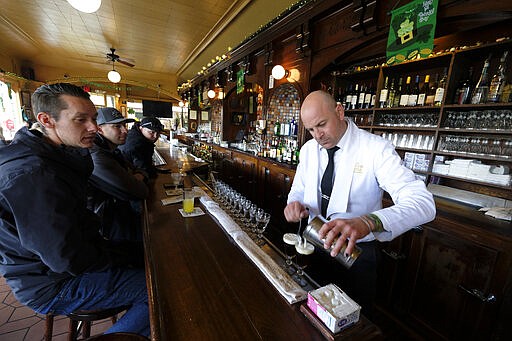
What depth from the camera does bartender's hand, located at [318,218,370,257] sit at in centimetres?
95

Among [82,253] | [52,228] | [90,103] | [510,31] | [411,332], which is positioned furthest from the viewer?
[510,31]

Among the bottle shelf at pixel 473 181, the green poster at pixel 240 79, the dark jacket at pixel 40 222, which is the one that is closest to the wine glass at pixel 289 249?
the dark jacket at pixel 40 222

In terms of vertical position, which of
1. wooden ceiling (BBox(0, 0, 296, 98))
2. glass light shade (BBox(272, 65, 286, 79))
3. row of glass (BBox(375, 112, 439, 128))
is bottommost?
row of glass (BBox(375, 112, 439, 128))

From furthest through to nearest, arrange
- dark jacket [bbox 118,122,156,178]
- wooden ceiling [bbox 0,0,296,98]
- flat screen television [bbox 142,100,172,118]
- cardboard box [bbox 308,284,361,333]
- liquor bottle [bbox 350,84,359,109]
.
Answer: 1. flat screen television [bbox 142,100,172,118]
2. wooden ceiling [bbox 0,0,296,98]
3. liquor bottle [bbox 350,84,359,109]
4. dark jacket [bbox 118,122,156,178]
5. cardboard box [bbox 308,284,361,333]

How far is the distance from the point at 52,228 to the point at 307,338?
1263 millimetres

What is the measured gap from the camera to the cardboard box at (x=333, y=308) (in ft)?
2.60

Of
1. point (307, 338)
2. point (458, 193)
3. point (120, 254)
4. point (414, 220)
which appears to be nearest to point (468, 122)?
point (458, 193)

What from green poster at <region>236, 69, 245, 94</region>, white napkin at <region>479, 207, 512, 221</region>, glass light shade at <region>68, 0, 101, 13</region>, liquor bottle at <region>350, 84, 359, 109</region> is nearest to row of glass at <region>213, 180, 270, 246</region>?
white napkin at <region>479, 207, 512, 221</region>

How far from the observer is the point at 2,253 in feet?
4.02

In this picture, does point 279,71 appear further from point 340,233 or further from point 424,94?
point 340,233

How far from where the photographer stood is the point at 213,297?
0.96 meters

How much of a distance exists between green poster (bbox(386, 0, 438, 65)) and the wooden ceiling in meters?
2.17

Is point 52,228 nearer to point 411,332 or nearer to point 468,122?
point 411,332

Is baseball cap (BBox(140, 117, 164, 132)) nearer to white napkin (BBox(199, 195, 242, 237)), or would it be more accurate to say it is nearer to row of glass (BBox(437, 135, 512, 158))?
white napkin (BBox(199, 195, 242, 237))
